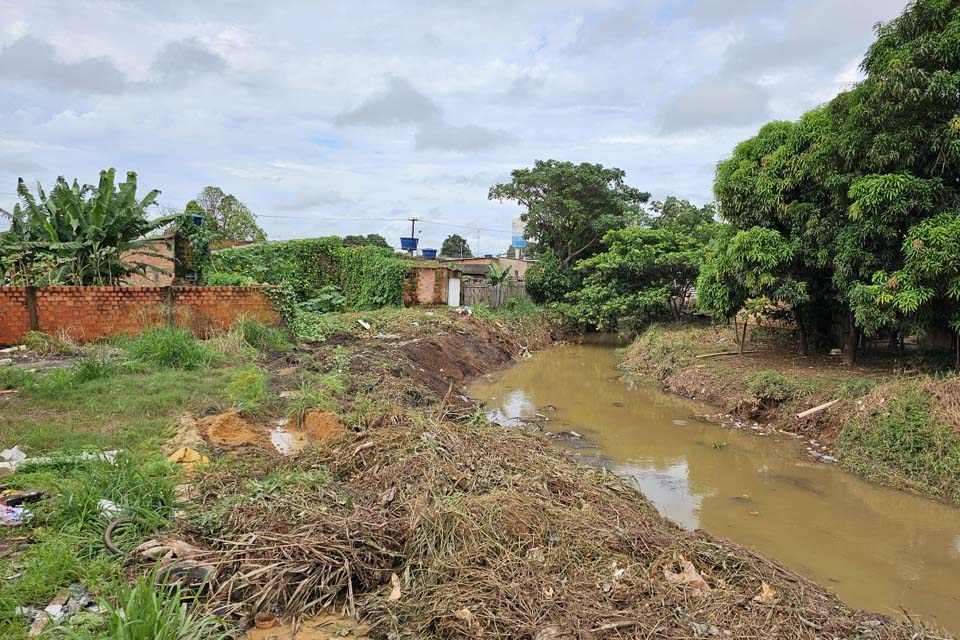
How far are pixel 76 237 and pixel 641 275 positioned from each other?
15680 mm

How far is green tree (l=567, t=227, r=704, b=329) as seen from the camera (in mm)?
18500

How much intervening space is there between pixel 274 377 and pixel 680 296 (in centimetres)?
1486

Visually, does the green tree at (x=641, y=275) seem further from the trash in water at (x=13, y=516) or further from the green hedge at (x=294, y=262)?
the trash in water at (x=13, y=516)

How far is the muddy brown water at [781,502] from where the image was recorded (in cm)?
514

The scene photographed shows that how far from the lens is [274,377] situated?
28.8ft

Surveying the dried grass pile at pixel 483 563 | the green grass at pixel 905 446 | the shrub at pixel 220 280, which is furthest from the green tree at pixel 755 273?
the shrub at pixel 220 280

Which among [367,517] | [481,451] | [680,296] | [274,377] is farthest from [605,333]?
[367,517]

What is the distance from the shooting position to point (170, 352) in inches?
355

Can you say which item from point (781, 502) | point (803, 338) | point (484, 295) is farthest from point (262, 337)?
point (484, 295)

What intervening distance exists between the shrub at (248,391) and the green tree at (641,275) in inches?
530

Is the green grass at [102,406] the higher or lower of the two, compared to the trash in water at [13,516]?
higher

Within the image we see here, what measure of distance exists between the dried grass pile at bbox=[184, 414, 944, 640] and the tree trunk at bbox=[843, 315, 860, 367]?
870 centimetres

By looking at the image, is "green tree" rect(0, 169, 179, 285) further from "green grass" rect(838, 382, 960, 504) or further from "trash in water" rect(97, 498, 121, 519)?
"green grass" rect(838, 382, 960, 504)

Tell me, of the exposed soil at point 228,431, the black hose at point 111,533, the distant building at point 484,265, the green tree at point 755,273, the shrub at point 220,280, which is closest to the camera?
the black hose at point 111,533
